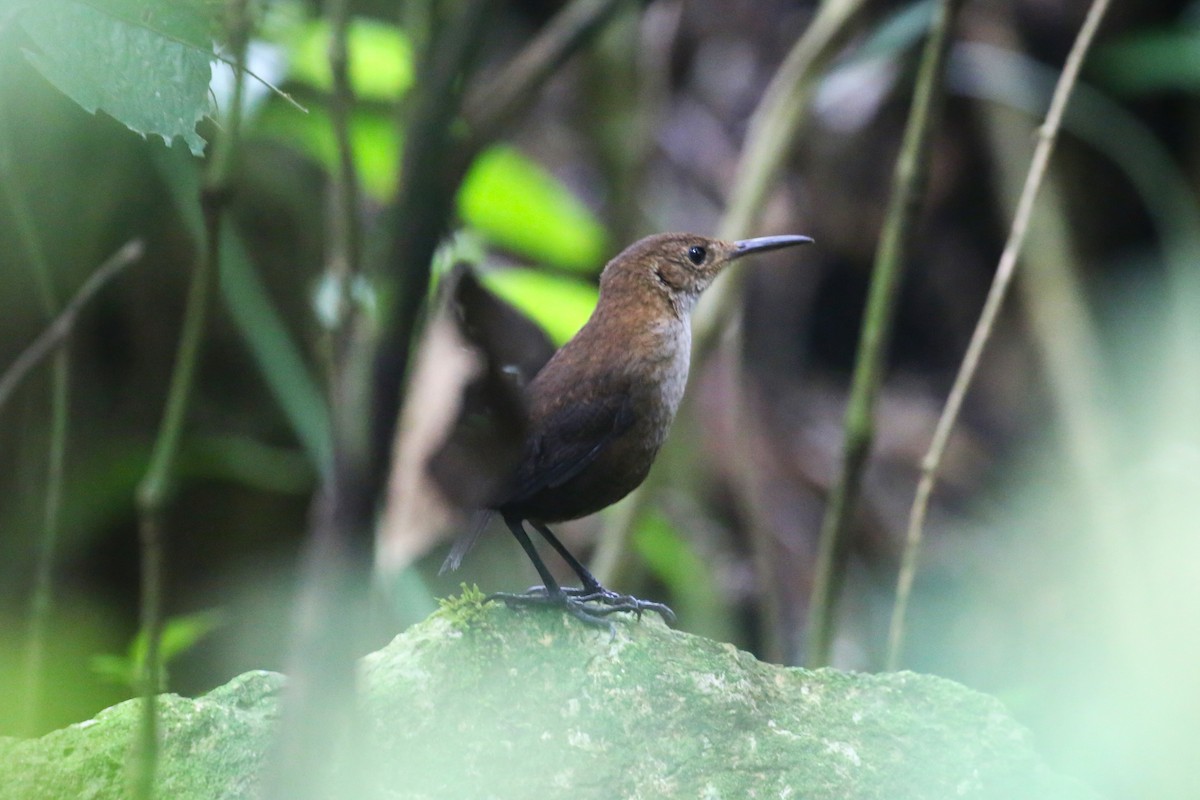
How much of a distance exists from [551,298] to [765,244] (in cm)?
112

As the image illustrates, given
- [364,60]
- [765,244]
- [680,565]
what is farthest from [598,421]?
[680,565]

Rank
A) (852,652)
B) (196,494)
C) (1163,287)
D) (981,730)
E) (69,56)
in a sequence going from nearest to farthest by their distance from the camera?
(69,56) → (981,730) → (196,494) → (852,652) → (1163,287)

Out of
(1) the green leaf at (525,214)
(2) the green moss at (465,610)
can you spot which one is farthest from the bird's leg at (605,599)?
(1) the green leaf at (525,214)

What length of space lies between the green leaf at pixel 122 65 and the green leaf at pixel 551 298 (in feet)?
6.25

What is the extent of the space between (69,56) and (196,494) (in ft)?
11.4

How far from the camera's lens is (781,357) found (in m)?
6.03

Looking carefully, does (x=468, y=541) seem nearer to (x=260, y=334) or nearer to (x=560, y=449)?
(x=560, y=449)

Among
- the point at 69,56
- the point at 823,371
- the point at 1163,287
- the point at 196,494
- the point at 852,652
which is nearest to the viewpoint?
the point at 69,56

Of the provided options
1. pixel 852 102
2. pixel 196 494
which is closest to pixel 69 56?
pixel 196 494

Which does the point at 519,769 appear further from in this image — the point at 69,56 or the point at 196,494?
the point at 196,494

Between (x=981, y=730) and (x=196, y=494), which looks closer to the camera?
(x=981, y=730)

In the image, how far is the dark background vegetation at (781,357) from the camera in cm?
419

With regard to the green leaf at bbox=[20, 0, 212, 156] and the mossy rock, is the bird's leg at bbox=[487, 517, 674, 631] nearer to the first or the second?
the mossy rock

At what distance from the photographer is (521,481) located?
2.34 metres
